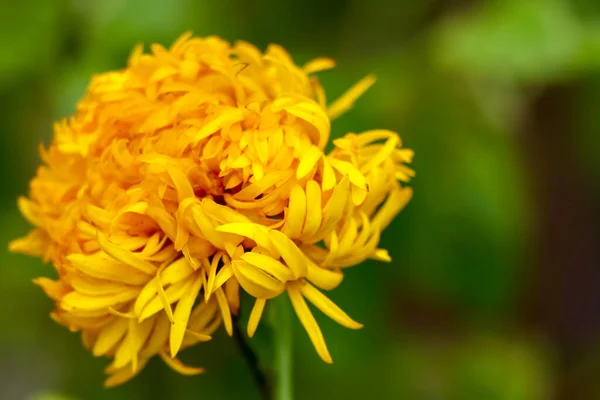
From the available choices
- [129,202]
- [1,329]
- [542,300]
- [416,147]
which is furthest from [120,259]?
[542,300]

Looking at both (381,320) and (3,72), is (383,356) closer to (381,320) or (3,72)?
Result: (381,320)

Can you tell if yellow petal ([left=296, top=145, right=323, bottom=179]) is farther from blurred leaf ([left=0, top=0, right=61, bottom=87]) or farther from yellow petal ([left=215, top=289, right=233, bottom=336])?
blurred leaf ([left=0, top=0, right=61, bottom=87])

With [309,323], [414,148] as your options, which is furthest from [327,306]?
[414,148]

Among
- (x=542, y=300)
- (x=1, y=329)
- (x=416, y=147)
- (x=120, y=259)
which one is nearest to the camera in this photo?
(x=120, y=259)

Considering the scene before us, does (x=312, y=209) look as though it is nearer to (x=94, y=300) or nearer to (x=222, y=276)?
(x=222, y=276)

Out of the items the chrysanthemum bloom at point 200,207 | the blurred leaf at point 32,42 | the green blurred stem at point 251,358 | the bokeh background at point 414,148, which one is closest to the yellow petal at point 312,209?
the chrysanthemum bloom at point 200,207
